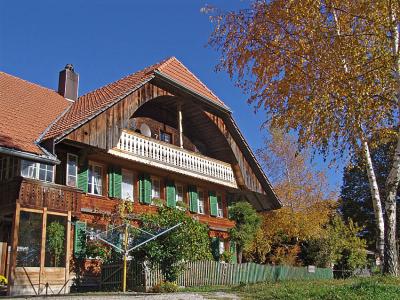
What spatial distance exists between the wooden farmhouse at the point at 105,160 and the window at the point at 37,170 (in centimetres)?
3

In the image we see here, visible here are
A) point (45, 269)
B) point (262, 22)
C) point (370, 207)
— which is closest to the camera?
point (262, 22)

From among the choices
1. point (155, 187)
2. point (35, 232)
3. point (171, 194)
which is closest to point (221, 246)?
point (171, 194)

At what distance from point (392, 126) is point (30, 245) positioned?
40.1 ft

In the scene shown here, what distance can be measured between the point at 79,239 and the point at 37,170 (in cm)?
304

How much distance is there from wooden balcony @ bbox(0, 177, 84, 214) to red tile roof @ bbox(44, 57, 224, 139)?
1.80 meters

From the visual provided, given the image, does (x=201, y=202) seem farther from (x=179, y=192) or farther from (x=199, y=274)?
(x=199, y=274)

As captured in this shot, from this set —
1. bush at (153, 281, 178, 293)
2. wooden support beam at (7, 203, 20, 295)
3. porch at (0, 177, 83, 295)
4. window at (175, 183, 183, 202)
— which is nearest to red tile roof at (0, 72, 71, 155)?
porch at (0, 177, 83, 295)

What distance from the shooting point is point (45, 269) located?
1703 centimetres

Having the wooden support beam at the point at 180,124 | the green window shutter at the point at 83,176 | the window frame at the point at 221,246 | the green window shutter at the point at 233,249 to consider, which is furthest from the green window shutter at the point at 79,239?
the green window shutter at the point at 233,249

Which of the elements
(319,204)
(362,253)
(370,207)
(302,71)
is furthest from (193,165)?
(370,207)

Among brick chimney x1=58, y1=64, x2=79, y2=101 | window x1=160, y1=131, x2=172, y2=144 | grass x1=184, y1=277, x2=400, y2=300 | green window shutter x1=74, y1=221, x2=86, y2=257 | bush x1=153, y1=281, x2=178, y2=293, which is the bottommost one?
grass x1=184, y1=277, x2=400, y2=300

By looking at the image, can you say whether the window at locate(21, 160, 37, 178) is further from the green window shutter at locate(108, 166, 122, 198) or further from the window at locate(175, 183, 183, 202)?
the window at locate(175, 183, 183, 202)

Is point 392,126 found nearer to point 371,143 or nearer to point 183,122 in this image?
point 371,143

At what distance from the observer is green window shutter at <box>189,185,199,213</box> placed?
81.4ft
